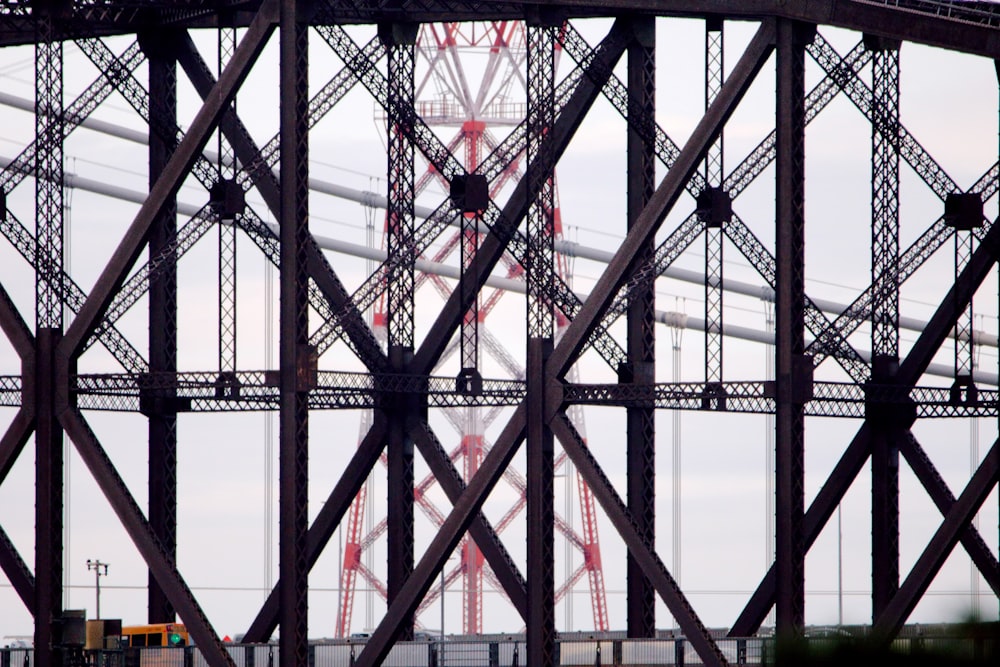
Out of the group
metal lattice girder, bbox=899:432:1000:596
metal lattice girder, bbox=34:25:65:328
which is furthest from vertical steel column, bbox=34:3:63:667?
metal lattice girder, bbox=899:432:1000:596

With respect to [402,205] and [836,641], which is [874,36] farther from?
[836,641]

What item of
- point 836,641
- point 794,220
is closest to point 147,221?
point 794,220

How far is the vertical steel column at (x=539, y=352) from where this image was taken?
4597 centimetres

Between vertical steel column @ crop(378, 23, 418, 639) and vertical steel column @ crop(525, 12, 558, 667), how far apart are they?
245 cm

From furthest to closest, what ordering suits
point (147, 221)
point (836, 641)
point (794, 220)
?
point (147, 221)
point (794, 220)
point (836, 641)

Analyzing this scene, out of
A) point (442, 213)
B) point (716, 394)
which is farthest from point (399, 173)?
point (716, 394)

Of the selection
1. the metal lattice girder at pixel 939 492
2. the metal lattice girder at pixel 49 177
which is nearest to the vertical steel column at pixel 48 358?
the metal lattice girder at pixel 49 177

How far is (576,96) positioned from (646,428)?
647cm

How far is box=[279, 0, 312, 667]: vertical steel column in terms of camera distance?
45.2 metres

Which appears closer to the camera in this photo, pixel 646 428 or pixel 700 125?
pixel 700 125

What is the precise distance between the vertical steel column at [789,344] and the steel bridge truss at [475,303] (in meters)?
0.05

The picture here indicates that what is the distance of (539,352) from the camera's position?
151 feet

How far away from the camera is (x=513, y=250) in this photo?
50250mm

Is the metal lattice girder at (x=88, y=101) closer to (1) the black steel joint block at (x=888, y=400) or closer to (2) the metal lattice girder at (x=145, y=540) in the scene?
(2) the metal lattice girder at (x=145, y=540)
